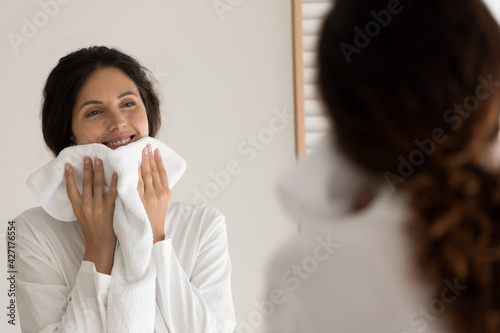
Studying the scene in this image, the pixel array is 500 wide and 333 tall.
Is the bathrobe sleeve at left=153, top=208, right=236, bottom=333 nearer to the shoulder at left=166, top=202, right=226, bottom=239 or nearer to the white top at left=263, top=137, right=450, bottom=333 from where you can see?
the shoulder at left=166, top=202, right=226, bottom=239

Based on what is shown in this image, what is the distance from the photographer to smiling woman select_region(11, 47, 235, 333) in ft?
4.04

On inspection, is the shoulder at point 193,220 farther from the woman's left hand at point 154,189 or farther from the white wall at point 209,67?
the white wall at point 209,67

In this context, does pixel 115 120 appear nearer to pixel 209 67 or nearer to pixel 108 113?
pixel 108 113

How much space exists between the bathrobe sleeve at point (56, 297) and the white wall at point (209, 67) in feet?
2.45

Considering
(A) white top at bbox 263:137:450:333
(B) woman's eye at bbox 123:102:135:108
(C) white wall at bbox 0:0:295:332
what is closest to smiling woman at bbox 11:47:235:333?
(B) woman's eye at bbox 123:102:135:108

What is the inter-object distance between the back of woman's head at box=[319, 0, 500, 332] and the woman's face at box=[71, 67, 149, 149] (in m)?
0.88

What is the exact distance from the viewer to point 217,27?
6.57 ft

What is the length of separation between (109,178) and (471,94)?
0.96 metres

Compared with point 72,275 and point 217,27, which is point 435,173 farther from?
point 217,27

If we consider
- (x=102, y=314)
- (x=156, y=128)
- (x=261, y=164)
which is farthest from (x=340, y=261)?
(x=261, y=164)

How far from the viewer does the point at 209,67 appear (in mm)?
2006

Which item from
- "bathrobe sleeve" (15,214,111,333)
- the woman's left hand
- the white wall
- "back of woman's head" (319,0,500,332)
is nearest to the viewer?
"back of woman's head" (319,0,500,332)

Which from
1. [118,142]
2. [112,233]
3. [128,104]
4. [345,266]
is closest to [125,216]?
[112,233]

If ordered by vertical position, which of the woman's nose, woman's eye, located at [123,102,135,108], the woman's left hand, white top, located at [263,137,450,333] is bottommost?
white top, located at [263,137,450,333]
